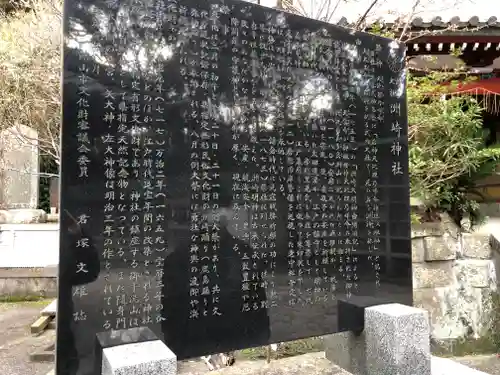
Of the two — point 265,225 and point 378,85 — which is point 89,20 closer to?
point 265,225

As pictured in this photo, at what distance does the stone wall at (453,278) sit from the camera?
5.81 metres

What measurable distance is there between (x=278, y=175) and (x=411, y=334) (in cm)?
170

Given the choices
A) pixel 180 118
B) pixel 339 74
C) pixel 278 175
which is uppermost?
pixel 339 74

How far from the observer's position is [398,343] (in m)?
3.29

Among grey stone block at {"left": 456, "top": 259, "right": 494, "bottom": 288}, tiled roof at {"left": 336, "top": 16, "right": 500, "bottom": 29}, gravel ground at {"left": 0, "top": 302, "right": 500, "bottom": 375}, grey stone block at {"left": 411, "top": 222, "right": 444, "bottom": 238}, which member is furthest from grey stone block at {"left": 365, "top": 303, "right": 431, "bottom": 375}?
tiled roof at {"left": 336, "top": 16, "right": 500, "bottom": 29}

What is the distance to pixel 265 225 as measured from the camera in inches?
125

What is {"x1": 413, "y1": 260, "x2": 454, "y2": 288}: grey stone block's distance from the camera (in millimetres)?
5828

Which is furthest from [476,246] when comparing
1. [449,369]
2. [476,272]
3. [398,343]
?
[398,343]

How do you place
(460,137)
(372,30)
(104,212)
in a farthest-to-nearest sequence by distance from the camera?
(372,30)
(460,137)
(104,212)

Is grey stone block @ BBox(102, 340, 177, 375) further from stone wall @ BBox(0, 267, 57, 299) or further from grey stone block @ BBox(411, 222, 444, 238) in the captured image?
stone wall @ BBox(0, 267, 57, 299)

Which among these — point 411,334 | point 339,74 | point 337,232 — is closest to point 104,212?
point 337,232

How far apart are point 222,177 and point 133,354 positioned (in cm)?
131

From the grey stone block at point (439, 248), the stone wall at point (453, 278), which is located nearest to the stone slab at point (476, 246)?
A: the stone wall at point (453, 278)

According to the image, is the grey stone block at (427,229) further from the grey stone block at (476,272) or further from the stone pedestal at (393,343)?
the stone pedestal at (393,343)
